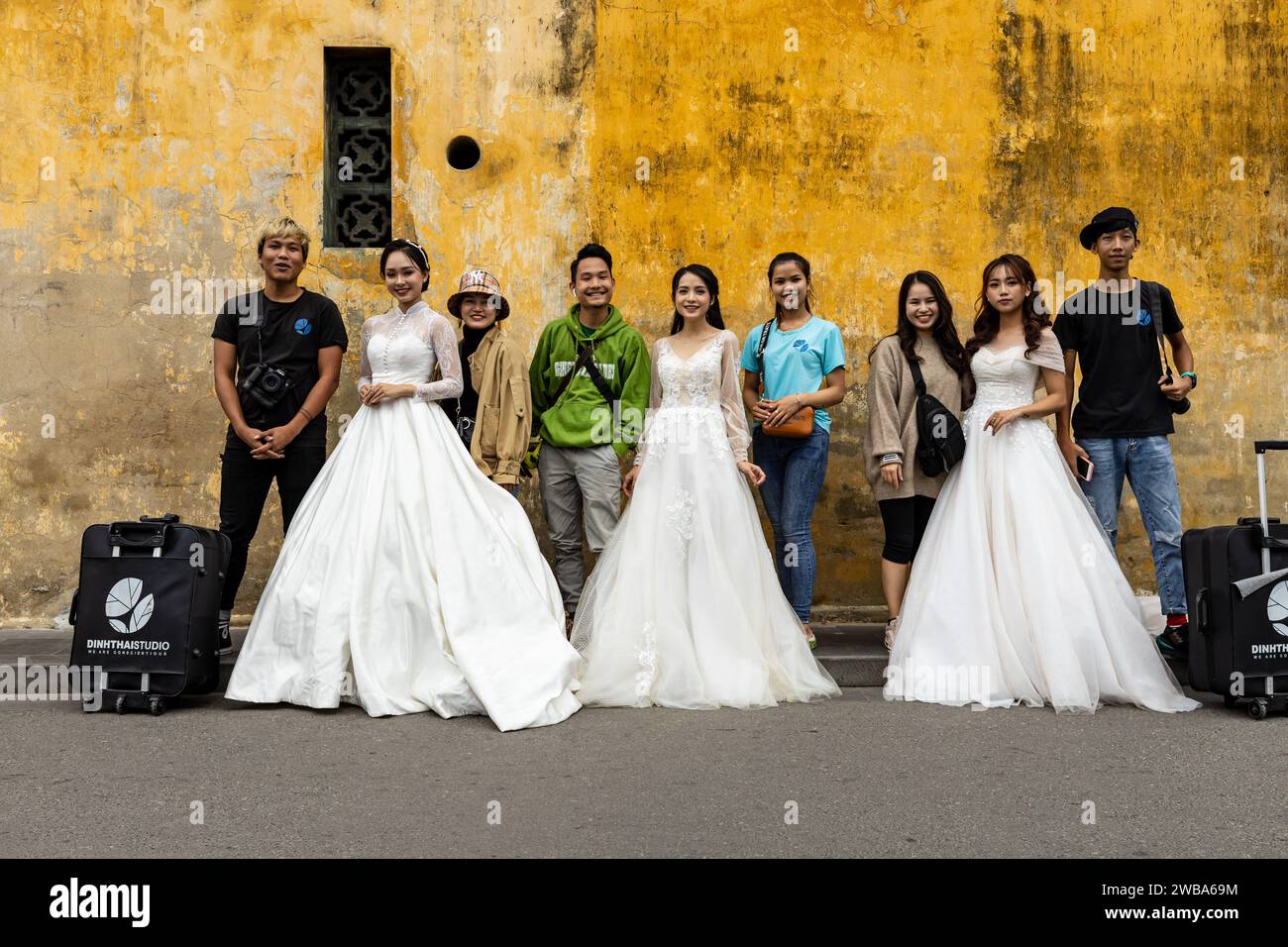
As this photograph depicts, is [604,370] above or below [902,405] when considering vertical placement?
above

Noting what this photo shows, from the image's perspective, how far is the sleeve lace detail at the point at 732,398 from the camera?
6203mm

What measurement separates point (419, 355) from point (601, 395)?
108cm

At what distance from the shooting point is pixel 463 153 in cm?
791

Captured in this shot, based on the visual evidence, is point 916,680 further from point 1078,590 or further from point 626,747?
point 626,747

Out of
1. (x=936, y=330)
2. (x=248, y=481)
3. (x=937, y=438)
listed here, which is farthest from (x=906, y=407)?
(x=248, y=481)

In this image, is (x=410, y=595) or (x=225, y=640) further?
(x=225, y=640)

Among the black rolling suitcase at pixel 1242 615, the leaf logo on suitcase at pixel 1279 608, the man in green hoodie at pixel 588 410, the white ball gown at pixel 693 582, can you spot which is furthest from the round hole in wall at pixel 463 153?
the leaf logo on suitcase at pixel 1279 608

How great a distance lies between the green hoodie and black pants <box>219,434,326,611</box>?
1.41m

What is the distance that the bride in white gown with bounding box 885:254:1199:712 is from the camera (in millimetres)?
5531

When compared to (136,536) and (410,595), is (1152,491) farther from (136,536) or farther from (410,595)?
(136,536)

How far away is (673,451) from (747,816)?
106 inches

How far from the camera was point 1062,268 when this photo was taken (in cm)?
796

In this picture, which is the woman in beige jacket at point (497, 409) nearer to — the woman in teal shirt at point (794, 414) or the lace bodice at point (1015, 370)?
the woman in teal shirt at point (794, 414)

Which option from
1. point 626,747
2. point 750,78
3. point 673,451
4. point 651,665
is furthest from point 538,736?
point 750,78
